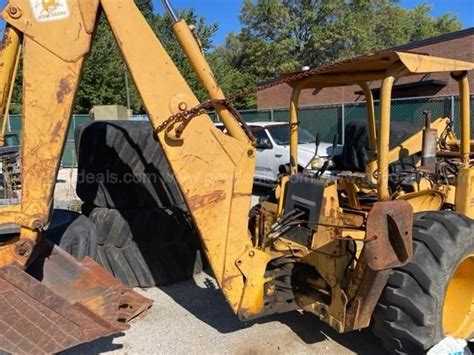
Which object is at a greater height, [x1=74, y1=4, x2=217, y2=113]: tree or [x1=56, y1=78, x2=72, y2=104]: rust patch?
[x1=74, y1=4, x2=217, y2=113]: tree

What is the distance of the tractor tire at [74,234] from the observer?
15.4 feet

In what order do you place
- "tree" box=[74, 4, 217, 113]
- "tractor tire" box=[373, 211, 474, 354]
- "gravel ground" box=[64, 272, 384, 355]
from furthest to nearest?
1. "tree" box=[74, 4, 217, 113]
2. "gravel ground" box=[64, 272, 384, 355]
3. "tractor tire" box=[373, 211, 474, 354]

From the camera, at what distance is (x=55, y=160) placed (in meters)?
3.10

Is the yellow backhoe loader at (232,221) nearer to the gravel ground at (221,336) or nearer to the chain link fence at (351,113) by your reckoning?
the gravel ground at (221,336)

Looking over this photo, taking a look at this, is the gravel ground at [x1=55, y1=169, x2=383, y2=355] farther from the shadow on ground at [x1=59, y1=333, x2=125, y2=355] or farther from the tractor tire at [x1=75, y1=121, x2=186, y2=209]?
the tractor tire at [x1=75, y1=121, x2=186, y2=209]

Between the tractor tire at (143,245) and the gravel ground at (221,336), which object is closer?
the gravel ground at (221,336)

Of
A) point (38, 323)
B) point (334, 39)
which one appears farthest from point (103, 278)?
point (334, 39)

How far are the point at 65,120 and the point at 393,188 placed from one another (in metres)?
2.75

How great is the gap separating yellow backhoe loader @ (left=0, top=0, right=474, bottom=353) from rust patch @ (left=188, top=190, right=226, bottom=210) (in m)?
0.01

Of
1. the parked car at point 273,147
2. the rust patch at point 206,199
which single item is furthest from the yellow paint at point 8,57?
the parked car at point 273,147

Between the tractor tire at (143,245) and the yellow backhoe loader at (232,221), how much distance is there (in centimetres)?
127

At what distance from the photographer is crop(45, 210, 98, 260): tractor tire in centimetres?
470

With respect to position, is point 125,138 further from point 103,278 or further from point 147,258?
point 103,278

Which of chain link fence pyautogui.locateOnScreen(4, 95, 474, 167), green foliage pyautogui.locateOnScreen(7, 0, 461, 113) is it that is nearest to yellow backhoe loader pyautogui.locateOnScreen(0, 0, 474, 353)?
chain link fence pyautogui.locateOnScreen(4, 95, 474, 167)
